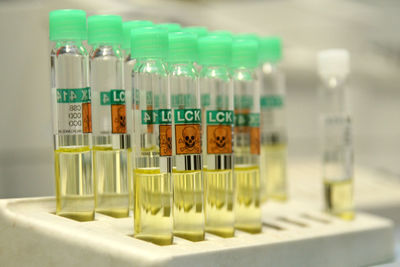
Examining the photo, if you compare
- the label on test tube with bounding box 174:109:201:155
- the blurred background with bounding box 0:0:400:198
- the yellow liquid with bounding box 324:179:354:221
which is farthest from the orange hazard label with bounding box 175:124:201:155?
the blurred background with bounding box 0:0:400:198

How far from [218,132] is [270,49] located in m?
0.48

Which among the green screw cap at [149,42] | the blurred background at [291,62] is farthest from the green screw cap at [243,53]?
the blurred background at [291,62]

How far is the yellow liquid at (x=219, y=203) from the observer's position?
0.78 meters

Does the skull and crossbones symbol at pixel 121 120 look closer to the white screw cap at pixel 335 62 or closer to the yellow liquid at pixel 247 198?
the yellow liquid at pixel 247 198

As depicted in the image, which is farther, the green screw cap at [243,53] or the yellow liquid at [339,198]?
the yellow liquid at [339,198]

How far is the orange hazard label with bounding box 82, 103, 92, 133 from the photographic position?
0.75 meters

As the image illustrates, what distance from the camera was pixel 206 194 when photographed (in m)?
0.79

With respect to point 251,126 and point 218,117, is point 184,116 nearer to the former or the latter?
point 218,117

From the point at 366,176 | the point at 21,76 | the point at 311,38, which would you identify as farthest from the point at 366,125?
Result: the point at 21,76

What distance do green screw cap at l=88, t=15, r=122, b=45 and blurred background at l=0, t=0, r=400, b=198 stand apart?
0.44m

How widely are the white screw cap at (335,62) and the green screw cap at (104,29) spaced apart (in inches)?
17.6

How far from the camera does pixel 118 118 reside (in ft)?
2.61

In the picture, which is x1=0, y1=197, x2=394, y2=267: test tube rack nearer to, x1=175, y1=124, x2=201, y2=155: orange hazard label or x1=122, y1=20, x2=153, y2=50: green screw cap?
x1=175, y1=124, x2=201, y2=155: orange hazard label

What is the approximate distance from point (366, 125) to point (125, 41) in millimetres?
1732
